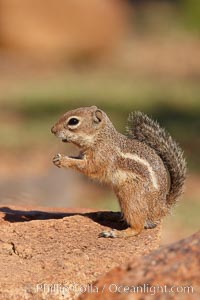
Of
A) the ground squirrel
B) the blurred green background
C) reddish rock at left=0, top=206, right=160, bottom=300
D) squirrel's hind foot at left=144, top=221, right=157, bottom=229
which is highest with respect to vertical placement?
the blurred green background

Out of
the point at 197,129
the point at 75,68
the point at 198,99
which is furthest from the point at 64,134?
the point at 75,68

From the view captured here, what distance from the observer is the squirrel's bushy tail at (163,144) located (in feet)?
21.3

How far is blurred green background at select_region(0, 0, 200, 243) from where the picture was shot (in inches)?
476

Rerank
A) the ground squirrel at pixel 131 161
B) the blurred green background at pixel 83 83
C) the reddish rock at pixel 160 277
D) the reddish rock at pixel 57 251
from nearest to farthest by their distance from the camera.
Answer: the reddish rock at pixel 160 277 < the reddish rock at pixel 57 251 < the ground squirrel at pixel 131 161 < the blurred green background at pixel 83 83

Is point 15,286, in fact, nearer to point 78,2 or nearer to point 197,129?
point 197,129

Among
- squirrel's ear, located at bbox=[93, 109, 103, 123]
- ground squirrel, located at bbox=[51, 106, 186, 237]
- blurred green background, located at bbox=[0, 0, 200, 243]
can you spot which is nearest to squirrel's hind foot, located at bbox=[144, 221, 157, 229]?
ground squirrel, located at bbox=[51, 106, 186, 237]

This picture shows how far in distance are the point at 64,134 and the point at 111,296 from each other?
2291 millimetres

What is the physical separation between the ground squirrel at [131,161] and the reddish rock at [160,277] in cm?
154

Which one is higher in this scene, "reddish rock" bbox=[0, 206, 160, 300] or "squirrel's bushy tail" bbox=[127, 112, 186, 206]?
"squirrel's bushy tail" bbox=[127, 112, 186, 206]

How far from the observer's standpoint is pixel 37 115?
1656 cm

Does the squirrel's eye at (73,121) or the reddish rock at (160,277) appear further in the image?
the squirrel's eye at (73,121)

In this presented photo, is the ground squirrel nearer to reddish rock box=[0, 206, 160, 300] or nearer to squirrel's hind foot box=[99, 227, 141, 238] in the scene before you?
squirrel's hind foot box=[99, 227, 141, 238]

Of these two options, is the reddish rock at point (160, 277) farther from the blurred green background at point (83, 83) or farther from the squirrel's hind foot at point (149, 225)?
the blurred green background at point (83, 83)

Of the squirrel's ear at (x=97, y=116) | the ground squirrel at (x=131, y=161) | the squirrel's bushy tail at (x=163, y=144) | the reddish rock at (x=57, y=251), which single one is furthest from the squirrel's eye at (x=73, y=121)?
the reddish rock at (x=57, y=251)
